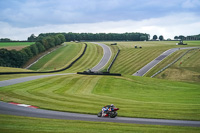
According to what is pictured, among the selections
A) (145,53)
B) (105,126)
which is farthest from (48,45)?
(105,126)

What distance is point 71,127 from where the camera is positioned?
18.5 m

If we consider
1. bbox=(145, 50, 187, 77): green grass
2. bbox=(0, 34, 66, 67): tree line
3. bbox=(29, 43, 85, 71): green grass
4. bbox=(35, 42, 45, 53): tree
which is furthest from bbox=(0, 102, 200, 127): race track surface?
bbox=(35, 42, 45, 53): tree

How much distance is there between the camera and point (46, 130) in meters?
17.4

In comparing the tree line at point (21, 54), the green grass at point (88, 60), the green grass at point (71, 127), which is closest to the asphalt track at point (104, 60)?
the green grass at point (88, 60)

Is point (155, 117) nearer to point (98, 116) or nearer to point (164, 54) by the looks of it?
point (98, 116)

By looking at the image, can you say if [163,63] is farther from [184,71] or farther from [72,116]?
[72,116]

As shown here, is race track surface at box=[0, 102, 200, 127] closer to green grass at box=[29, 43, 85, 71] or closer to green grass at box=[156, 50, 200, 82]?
green grass at box=[156, 50, 200, 82]

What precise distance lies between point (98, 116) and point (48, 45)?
105973mm

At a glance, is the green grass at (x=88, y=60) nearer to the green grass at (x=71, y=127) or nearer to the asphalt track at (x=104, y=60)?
the asphalt track at (x=104, y=60)

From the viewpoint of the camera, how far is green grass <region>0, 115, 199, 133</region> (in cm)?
1755

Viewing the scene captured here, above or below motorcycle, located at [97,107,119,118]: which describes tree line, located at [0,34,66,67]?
above

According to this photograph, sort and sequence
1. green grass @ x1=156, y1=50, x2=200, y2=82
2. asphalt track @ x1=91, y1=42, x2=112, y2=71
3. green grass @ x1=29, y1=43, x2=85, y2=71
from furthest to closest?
green grass @ x1=29, y1=43, x2=85, y2=71
asphalt track @ x1=91, y1=42, x2=112, y2=71
green grass @ x1=156, y1=50, x2=200, y2=82

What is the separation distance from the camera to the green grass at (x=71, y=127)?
57.6 ft

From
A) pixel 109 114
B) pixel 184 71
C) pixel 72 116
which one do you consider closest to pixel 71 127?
pixel 72 116
